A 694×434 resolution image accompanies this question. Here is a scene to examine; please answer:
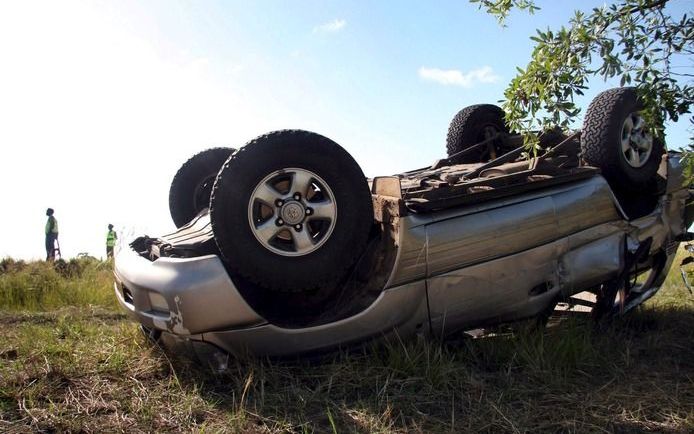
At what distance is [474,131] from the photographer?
5.50 metres

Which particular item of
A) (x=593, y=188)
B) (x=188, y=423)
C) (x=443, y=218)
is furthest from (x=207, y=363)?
(x=593, y=188)

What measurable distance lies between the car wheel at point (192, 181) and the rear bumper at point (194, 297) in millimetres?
1281

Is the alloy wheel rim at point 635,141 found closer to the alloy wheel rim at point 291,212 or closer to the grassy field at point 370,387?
the grassy field at point 370,387

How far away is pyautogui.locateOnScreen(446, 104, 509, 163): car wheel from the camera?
5.46 m

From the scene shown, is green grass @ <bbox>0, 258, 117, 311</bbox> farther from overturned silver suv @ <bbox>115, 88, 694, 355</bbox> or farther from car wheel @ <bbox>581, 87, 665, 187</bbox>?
car wheel @ <bbox>581, 87, 665, 187</bbox>

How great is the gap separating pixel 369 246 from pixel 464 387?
94cm

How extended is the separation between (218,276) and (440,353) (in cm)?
126

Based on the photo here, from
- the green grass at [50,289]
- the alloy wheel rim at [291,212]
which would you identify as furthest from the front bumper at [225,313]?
the green grass at [50,289]

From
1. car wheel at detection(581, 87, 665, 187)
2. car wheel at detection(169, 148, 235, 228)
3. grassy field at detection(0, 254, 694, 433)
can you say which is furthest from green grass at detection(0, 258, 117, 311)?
car wheel at detection(581, 87, 665, 187)

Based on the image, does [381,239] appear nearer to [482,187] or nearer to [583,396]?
[482,187]

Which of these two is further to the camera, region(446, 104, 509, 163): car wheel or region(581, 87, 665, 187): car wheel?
region(446, 104, 509, 163): car wheel

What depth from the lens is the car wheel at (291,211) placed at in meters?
2.97

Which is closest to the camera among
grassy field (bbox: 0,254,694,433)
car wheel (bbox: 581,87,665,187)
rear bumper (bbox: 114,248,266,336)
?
grassy field (bbox: 0,254,694,433)

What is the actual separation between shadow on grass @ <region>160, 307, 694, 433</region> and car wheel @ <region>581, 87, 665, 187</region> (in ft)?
4.23
